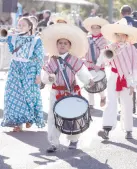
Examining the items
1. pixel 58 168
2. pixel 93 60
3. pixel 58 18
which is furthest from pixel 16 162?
pixel 58 18

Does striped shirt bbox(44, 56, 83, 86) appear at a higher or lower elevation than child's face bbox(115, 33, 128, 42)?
lower

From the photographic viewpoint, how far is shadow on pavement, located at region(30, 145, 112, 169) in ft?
25.5

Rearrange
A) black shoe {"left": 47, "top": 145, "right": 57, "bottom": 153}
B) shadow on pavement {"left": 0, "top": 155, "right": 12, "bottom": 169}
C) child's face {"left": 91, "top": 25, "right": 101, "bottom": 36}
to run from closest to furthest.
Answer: shadow on pavement {"left": 0, "top": 155, "right": 12, "bottom": 169} < black shoe {"left": 47, "top": 145, "right": 57, "bottom": 153} < child's face {"left": 91, "top": 25, "right": 101, "bottom": 36}

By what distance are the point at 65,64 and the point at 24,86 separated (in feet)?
5.23

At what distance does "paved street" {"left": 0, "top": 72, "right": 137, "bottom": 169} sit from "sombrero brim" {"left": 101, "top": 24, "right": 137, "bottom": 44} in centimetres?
139

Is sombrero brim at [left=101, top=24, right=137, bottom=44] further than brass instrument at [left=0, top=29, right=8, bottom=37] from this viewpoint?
No

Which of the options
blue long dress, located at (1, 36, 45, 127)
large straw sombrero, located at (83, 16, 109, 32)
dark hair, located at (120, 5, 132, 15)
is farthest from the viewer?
large straw sombrero, located at (83, 16, 109, 32)

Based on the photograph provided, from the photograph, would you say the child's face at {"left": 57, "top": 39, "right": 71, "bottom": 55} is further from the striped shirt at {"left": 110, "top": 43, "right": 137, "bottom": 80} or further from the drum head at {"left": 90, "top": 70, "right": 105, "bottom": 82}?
the drum head at {"left": 90, "top": 70, "right": 105, "bottom": 82}

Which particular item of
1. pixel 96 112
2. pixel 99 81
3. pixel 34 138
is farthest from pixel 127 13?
pixel 34 138

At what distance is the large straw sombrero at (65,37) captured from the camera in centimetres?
834

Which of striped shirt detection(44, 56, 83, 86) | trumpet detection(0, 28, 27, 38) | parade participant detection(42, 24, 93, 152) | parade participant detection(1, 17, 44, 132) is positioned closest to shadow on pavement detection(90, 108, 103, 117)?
parade participant detection(1, 17, 44, 132)

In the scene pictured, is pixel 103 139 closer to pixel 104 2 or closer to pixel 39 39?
pixel 39 39

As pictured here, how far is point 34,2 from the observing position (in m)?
45.0

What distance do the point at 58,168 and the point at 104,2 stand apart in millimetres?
48171
